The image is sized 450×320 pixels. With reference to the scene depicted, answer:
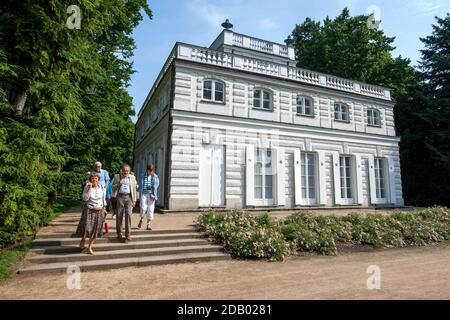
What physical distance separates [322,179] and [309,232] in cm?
836

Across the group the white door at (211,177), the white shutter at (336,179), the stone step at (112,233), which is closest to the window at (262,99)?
the white door at (211,177)

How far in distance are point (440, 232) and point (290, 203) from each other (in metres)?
6.51

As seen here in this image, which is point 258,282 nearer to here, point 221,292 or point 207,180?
point 221,292

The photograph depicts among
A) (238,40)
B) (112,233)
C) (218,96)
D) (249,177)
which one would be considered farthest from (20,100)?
(238,40)

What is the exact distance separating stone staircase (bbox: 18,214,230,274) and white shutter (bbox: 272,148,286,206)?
760cm

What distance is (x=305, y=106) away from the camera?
55.8ft

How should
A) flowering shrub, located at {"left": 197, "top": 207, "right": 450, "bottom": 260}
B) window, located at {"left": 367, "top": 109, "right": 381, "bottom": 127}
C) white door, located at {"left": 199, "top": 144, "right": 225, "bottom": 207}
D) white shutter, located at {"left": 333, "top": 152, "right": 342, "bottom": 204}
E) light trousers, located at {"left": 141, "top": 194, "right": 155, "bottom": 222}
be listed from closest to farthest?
flowering shrub, located at {"left": 197, "top": 207, "right": 450, "bottom": 260} < light trousers, located at {"left": 141, "top": 194, "right": 155, "bottom": 222} < white door, located at {"left": 199, "top": 144, "right": 225, "bottom": 207} < white shutter, located at {"left": 333, "top": 152, "right": 342, "bottom": 204} < window, located at {"left": 367, "top": 109, "right": 381, "bottom": 127}

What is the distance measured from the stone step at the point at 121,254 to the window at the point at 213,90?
346 inches

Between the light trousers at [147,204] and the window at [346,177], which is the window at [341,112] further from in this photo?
the light trousers at [147,204]

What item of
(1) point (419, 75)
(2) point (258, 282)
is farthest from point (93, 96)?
(1) point (419, 75)

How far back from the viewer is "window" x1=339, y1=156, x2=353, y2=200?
1717cm

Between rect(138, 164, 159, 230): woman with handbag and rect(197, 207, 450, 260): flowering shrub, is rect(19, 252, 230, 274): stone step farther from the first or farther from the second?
rect(138, 164, 159, 230): woman with handbag

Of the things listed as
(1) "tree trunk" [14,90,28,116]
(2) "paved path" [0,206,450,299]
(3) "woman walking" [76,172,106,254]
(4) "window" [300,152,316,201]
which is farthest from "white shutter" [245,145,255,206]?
(1) "tree trunk" [14,90,28,116]

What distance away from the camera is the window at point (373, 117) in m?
19.0
